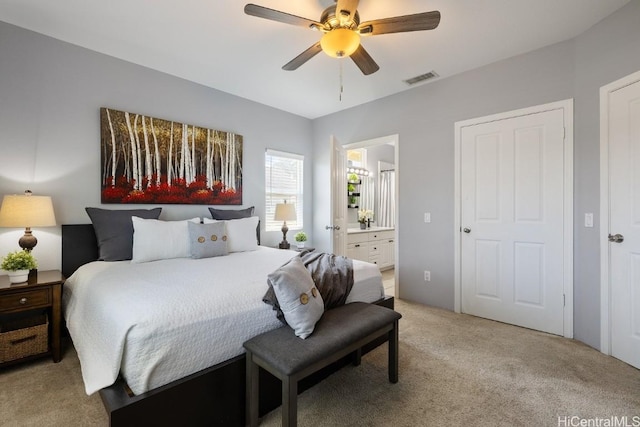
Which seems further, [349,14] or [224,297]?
[349,14]

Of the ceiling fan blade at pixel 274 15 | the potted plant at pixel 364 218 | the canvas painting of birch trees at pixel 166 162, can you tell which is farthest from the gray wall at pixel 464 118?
the ceiling fan blade at pixel 274 15

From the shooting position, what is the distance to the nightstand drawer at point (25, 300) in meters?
1.99

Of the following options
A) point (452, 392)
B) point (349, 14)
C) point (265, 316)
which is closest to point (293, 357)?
point (265, 316)

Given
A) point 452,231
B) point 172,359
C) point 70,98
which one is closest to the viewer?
point 172,359

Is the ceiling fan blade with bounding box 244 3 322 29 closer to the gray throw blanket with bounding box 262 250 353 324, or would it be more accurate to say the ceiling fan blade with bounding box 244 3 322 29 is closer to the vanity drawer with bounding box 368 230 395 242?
the gray throw blanket with bounding box 262 250 353 324

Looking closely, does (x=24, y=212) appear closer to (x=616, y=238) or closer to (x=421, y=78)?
(x=421, y=78)

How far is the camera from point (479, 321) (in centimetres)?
301

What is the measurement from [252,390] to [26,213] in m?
2.20

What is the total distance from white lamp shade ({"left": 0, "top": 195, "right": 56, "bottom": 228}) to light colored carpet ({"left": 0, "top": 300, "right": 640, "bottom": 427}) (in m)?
1.04

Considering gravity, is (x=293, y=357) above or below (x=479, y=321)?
above

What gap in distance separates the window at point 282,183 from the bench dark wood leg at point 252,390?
9.19 ft

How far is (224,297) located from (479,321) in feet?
8.79

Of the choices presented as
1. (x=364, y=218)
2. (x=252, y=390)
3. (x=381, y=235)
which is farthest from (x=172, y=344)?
(x=364, y=218)

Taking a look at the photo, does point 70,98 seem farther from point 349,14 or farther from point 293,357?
point 293,357
